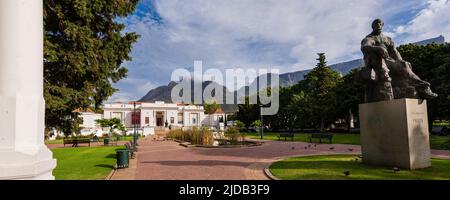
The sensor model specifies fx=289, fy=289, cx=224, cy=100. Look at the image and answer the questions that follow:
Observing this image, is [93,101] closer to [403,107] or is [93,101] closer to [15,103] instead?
[15,103]

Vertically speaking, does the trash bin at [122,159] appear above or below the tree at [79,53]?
below

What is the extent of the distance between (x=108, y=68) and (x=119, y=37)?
198 centimetres

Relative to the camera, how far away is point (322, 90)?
5088 centimetres

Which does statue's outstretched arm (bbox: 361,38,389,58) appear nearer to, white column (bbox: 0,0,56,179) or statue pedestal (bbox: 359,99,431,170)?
statue pedestal (bbox: 359,99,431,170)

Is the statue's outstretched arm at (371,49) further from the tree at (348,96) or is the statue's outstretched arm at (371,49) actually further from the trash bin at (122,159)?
the tree at (348,96)

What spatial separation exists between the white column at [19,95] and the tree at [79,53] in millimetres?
8711

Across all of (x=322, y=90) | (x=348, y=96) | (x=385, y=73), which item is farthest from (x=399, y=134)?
(x=322, y=90)

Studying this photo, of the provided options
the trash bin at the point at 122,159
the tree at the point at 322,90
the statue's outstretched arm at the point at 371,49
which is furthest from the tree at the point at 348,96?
the trash bin at the point at 122,159

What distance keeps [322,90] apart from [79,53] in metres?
44.2

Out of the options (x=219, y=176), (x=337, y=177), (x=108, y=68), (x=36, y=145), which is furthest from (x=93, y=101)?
(x=337, y=177)

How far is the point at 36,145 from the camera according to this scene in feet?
14.9

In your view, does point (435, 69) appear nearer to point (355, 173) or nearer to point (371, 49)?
point (371, 49)

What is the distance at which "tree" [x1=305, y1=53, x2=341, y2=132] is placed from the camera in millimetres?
45062

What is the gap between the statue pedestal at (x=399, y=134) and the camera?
8.78 m
